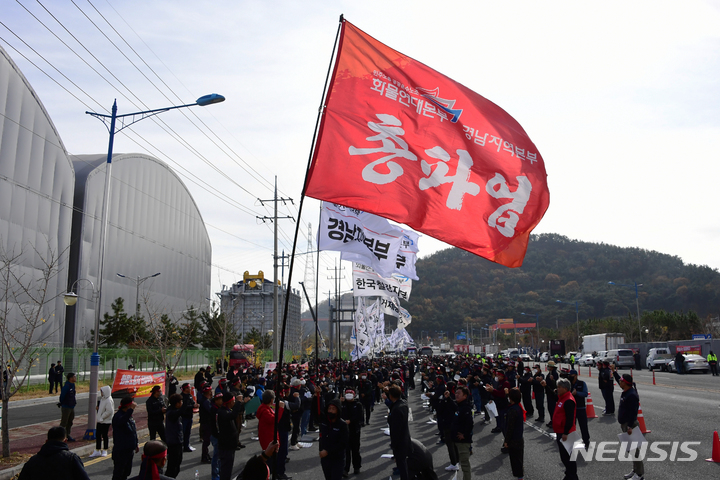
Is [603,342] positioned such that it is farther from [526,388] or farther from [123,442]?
[123,442]

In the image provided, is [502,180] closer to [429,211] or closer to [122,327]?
[429,211]

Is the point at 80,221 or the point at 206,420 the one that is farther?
the point at 80,221

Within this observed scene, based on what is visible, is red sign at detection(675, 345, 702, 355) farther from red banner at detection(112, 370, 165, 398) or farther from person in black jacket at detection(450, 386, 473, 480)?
person in black jacket at detection(450, 386, 473, 480)

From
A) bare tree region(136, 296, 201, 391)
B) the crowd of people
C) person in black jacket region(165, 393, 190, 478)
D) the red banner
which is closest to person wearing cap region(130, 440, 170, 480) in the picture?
the crowd of people

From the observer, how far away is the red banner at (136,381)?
1830cm

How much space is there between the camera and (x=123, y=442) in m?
8.98

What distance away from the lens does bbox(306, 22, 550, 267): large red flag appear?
258 inches

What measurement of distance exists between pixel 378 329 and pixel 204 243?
2897 centimetres

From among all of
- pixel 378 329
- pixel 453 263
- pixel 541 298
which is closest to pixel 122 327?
pixel 378 329

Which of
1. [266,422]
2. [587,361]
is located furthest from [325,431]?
[587,361]


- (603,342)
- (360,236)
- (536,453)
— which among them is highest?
(360,236)

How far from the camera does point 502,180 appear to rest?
24.9ft

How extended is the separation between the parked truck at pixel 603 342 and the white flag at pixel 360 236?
1864 inches

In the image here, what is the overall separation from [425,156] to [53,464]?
5.59 meters
